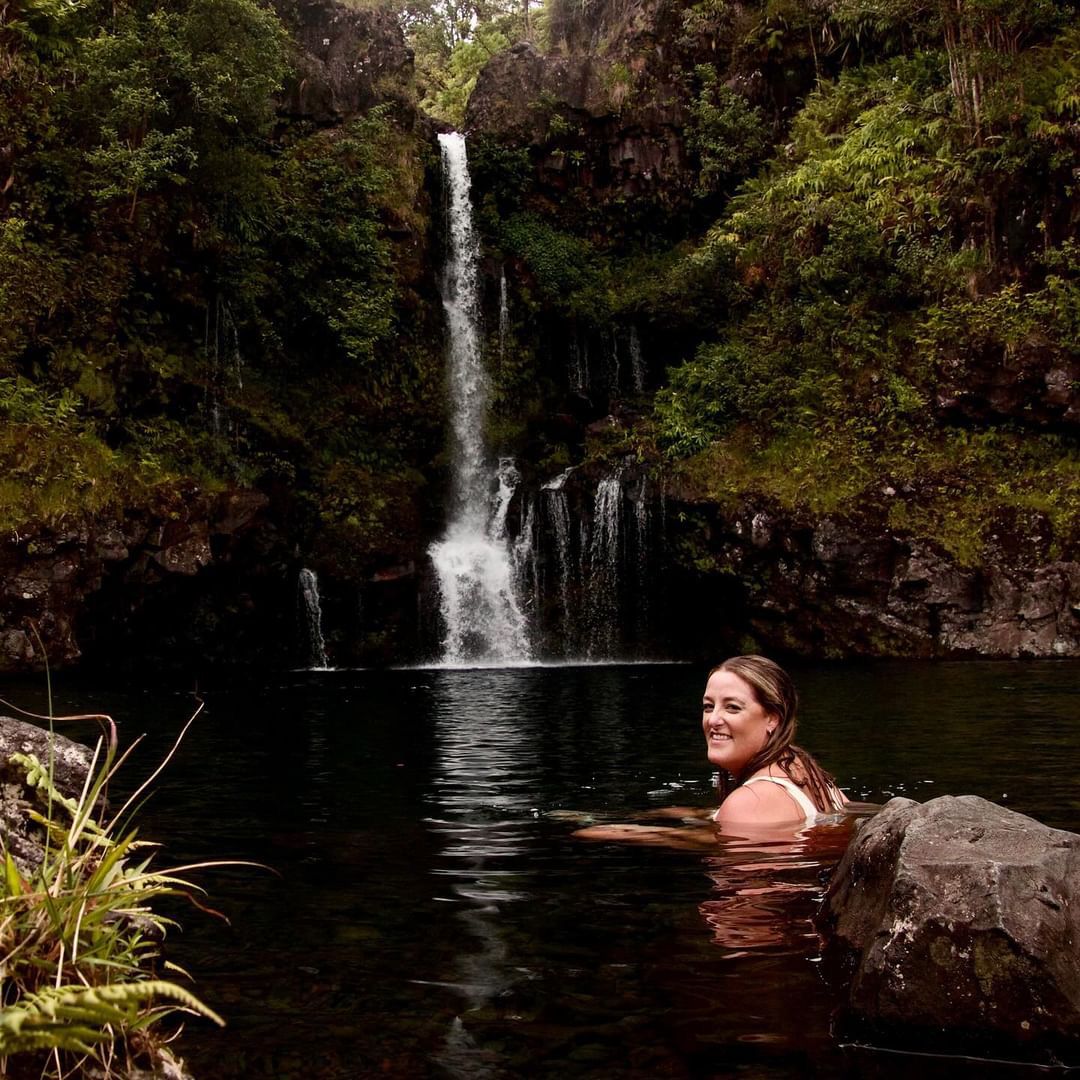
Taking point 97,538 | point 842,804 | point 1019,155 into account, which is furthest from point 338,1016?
point 1019,155

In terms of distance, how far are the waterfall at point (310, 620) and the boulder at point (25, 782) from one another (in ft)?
66.3

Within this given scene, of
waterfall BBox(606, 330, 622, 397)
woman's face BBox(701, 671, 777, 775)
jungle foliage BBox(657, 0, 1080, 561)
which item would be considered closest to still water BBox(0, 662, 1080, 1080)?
woman's face BBox(701, 671, 777, 775)

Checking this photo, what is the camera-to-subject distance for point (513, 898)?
432 centimetres

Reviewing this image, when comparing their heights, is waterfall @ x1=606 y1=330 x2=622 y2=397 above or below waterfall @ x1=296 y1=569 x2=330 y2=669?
above

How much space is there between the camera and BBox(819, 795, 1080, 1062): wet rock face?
2703 mm

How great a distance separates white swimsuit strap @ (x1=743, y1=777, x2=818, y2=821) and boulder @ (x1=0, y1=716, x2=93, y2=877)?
2.84 m

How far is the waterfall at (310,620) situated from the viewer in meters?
23.3

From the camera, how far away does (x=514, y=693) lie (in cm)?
1522

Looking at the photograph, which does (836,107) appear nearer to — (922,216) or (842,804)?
(922,216)

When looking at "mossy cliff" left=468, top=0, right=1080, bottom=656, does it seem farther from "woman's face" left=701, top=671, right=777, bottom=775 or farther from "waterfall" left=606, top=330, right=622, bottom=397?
"woman's face" left=701, top=671, right=777, bottom=775

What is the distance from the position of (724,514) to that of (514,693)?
8.68 m

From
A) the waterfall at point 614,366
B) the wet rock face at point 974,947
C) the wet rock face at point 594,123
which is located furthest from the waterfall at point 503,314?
the wet rock face at point 974,947

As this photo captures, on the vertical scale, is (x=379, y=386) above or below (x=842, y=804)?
above

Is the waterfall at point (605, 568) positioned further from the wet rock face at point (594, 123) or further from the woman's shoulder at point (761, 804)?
the woman's shoulder at point (761, 804)
